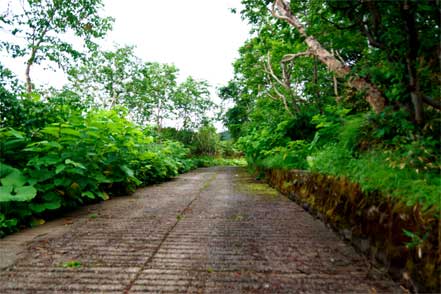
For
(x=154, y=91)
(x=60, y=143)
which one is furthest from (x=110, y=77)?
(x=60, y=143)

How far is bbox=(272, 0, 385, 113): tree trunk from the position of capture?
2.68 m

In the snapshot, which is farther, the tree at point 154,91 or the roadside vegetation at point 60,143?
the tree at point 154,91

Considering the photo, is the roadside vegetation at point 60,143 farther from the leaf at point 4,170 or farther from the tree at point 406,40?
the tree at point 406,40

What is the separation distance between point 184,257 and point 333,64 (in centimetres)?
289

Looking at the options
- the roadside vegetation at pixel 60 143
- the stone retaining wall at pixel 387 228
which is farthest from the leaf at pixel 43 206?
the stone retaining wall at pixel 387 228

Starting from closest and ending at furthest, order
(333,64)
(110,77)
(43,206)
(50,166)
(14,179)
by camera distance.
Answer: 1. (14,179)
2. (43,206)
3. (333,64)
4. (50,166)
5. (110,77)

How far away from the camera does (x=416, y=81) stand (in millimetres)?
1976

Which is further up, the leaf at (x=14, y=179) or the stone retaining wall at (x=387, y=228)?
the leaf at (x=14, y=179)

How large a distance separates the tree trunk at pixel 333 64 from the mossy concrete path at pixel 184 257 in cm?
147

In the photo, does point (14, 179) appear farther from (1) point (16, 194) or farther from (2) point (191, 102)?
(2) point (191, 102)

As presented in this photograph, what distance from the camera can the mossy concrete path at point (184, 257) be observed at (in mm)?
1670

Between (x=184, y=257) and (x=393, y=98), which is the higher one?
(x=393, y=98)

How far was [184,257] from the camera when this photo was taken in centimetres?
212

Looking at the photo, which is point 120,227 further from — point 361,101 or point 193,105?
point 193,105
